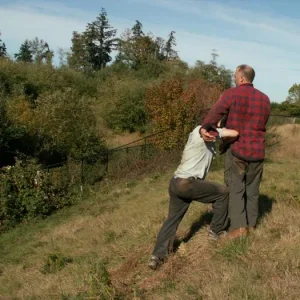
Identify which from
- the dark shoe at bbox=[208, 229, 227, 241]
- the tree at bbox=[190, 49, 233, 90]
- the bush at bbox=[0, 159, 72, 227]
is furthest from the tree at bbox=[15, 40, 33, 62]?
the dark shoe at bbox=[208, 229, 227, 241]

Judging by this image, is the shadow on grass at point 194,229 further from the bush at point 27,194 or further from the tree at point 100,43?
the tree at point 100,43

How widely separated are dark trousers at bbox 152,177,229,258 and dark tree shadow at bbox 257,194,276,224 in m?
0.94

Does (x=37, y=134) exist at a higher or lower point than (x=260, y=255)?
lower

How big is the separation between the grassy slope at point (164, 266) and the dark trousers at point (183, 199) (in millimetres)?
262

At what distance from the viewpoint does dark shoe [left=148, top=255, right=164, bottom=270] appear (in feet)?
17.1

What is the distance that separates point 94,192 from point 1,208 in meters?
3.65

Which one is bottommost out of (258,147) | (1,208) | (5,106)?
(1,208)

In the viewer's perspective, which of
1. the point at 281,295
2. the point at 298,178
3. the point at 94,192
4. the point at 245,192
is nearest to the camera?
the point at 281,295

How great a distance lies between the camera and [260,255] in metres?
4.77

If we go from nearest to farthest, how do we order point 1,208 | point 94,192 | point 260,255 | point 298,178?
1. point 260,255
2. point 298,178
3. point 1,208
4. point 94,192

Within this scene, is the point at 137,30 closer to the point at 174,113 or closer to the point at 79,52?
the point at 79,52

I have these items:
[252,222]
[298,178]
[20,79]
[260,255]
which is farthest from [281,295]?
[20,79]

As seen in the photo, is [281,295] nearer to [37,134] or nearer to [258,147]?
[258,147]

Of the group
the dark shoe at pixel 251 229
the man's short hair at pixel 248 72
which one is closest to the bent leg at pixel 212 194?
the dark shoe at pixel 251 229
